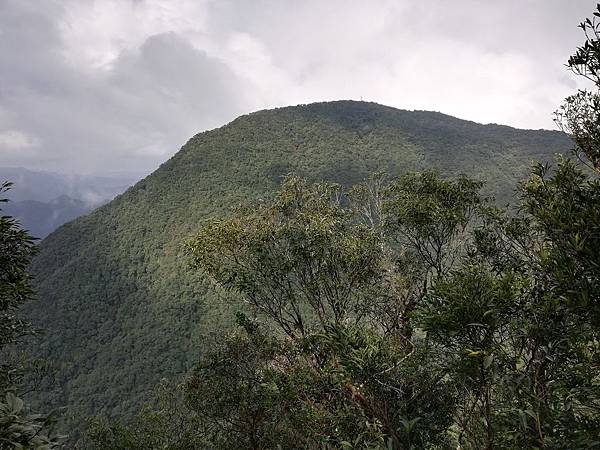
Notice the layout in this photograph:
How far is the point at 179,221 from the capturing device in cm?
9500

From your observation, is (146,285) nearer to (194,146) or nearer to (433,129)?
(194,146)

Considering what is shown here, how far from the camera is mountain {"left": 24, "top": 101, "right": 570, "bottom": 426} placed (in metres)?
69.7

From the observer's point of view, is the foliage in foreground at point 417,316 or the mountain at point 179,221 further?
the mountain at point 179,221

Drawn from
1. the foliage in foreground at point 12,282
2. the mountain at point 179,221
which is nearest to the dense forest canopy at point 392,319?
the foliage in foreground at point 12,282

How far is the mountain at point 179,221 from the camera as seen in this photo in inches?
2744

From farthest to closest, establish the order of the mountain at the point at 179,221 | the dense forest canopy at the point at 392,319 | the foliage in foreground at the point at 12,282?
the mountain at the point at 179,221 → the foliage in foreground at the point at 12,282 → the dense forest canopy at the point at 392,319

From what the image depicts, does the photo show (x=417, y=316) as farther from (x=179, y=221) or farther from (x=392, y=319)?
(x=179, y=221)

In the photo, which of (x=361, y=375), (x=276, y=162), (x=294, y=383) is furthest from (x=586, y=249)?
(x=276, y=162)

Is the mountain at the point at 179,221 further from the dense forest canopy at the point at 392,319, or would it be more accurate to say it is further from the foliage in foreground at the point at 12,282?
the foliage in foreground at the point at 12,282

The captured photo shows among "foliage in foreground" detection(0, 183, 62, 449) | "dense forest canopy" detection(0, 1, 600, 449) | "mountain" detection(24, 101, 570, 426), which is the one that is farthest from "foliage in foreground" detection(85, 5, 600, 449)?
"mountain" detection(24, 101, 570, 426)

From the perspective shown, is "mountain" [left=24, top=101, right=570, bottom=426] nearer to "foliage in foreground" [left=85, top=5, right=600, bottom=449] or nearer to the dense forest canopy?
the dense forest canopy

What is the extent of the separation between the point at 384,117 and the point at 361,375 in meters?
147

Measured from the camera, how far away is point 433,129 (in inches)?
5349

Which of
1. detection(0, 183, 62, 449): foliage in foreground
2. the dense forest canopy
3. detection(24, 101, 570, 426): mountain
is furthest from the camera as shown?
detection(24, 101, 570, 426): mountain
